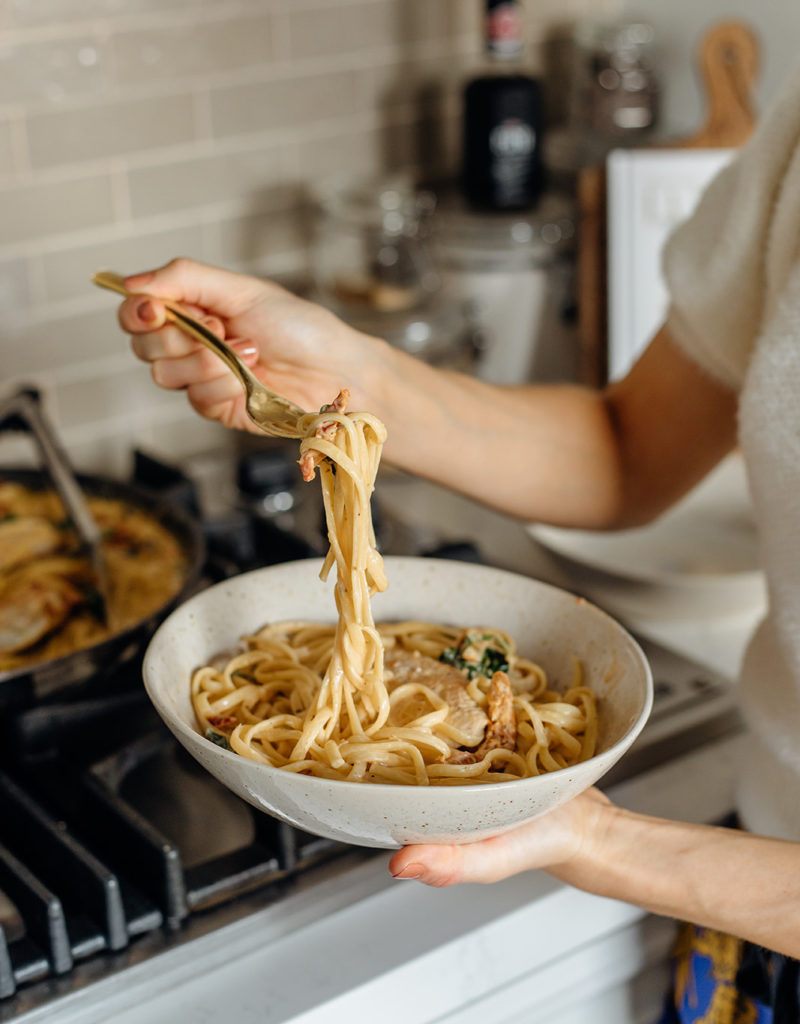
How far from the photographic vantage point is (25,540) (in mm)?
1395

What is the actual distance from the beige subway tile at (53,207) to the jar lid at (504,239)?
0.54 m

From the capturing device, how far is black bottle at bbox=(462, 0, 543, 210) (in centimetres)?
195

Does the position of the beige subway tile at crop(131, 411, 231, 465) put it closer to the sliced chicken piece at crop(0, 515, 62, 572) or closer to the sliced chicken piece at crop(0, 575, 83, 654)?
the sliced chicken piece at crop(0, 515, 62, 572)

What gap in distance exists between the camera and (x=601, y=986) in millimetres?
1070

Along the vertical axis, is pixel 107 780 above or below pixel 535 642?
below

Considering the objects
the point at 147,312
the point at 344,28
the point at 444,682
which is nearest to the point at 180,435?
the point at 344,28

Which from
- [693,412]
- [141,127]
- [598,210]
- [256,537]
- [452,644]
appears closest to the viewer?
[452,644]

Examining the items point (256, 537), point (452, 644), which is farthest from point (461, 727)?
point (256, 537)

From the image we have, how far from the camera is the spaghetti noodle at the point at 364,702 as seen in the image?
0.81m

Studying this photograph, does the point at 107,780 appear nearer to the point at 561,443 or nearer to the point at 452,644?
the point at 452,644

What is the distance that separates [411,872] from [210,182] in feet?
4.46

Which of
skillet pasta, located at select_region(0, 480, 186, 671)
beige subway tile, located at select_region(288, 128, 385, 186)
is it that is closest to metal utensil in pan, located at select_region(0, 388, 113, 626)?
skillet pasta, located at select_region(0, 480, 186, 671)

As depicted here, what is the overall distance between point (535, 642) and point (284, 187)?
1197 millimetres

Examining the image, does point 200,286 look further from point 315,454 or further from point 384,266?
point 384,266
